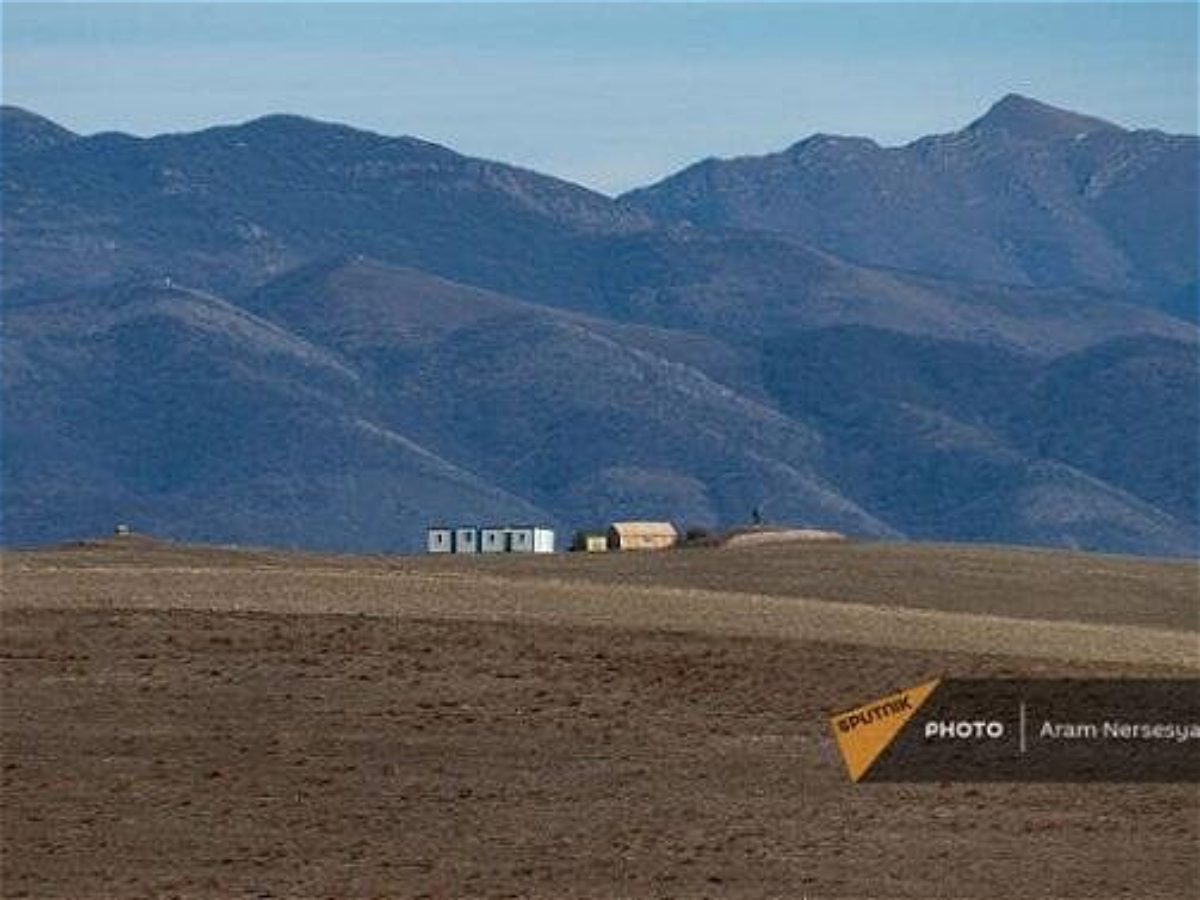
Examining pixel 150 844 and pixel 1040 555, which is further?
pixel 1040 555

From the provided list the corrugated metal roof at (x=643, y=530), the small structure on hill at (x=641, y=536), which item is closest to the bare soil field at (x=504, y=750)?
the small structure on hill at (x=641, y=536)

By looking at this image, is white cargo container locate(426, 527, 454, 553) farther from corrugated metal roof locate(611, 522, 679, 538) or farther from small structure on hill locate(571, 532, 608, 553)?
corrugated metal roof locate(611, 522, 679, 538)

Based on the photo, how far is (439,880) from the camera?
1510 inches

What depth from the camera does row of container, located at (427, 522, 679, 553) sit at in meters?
134

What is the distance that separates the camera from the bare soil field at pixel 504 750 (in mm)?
39406

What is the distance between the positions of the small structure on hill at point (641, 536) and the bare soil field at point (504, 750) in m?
53.9

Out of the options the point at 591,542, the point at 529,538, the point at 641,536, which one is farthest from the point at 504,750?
the point at 529,538

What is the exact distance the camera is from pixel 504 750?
49156 mm

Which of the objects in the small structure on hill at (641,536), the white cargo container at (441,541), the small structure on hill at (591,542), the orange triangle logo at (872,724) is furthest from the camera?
the white cargo container at (441,541)

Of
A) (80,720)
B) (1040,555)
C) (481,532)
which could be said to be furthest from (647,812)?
(481,532)

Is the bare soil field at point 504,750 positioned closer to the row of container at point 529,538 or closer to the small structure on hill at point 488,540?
the row of container at point 529,538

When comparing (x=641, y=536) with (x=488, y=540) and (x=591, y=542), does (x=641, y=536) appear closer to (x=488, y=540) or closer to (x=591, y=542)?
(x=591, y=542)

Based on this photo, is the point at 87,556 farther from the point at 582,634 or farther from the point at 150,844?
the point at 150,844

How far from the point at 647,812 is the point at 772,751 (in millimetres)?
5954
